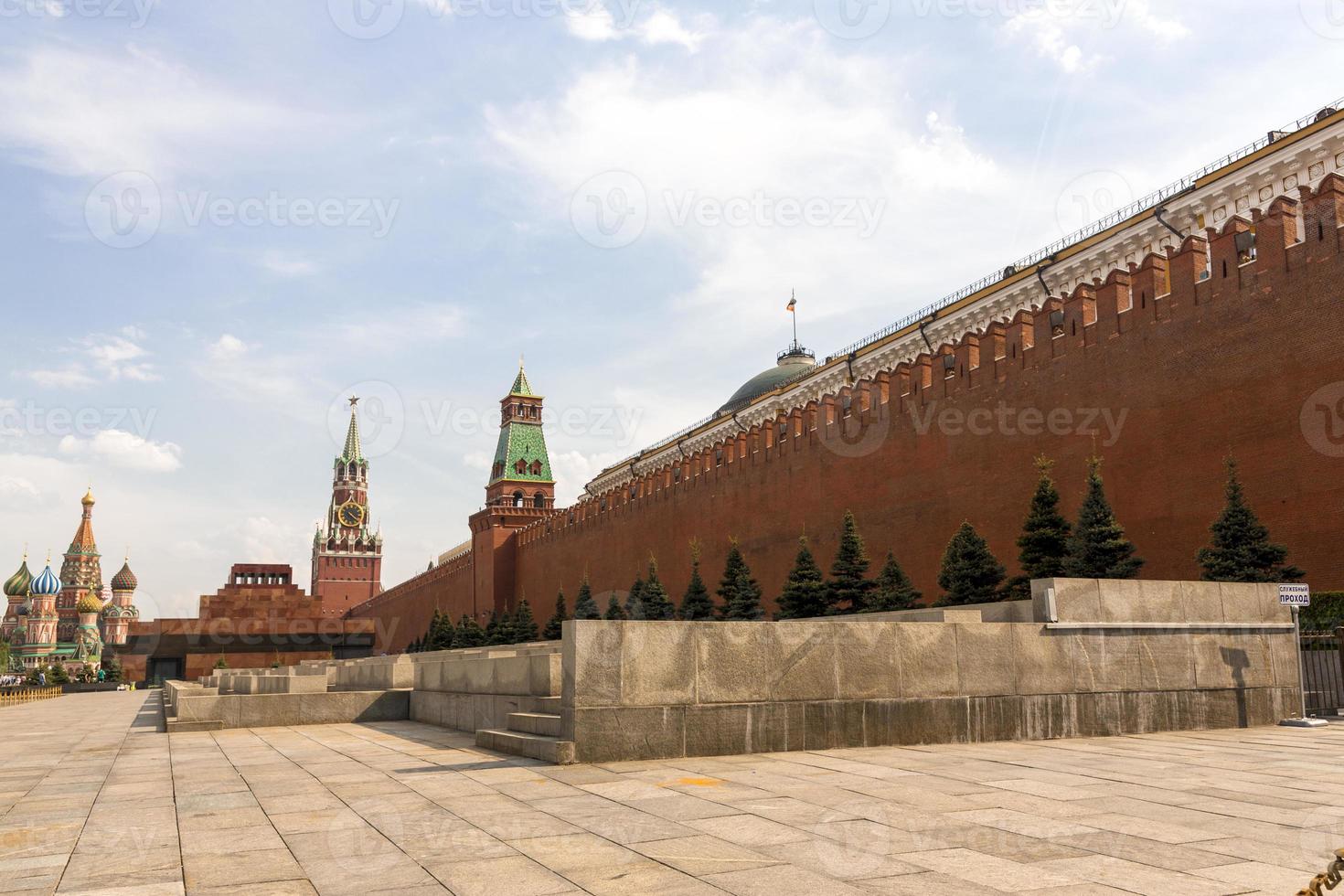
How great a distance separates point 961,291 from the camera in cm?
3005

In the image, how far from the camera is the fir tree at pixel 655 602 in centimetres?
3303

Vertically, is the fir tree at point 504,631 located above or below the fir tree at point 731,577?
below

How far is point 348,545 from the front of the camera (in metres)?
108

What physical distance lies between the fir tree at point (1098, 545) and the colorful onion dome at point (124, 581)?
115 meters

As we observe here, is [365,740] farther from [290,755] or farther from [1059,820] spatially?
[1059,820]

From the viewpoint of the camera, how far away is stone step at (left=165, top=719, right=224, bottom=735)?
11.4 metres

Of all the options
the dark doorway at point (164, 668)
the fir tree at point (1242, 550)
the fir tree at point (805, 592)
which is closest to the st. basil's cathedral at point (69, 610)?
the dark doorway at point (164, 668)

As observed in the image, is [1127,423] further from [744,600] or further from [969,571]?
[744,600]

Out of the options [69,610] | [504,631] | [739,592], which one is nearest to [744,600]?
[739,592]

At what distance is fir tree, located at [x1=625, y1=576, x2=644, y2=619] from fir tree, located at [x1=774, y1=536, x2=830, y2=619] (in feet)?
27.5

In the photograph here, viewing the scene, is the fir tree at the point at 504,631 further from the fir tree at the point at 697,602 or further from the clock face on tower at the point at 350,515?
the clock face on tower at the point at 350,515

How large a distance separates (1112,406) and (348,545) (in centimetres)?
9911

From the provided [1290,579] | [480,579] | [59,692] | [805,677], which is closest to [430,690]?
[805,677]

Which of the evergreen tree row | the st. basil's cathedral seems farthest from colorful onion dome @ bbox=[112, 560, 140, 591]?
the evergreen tree row
